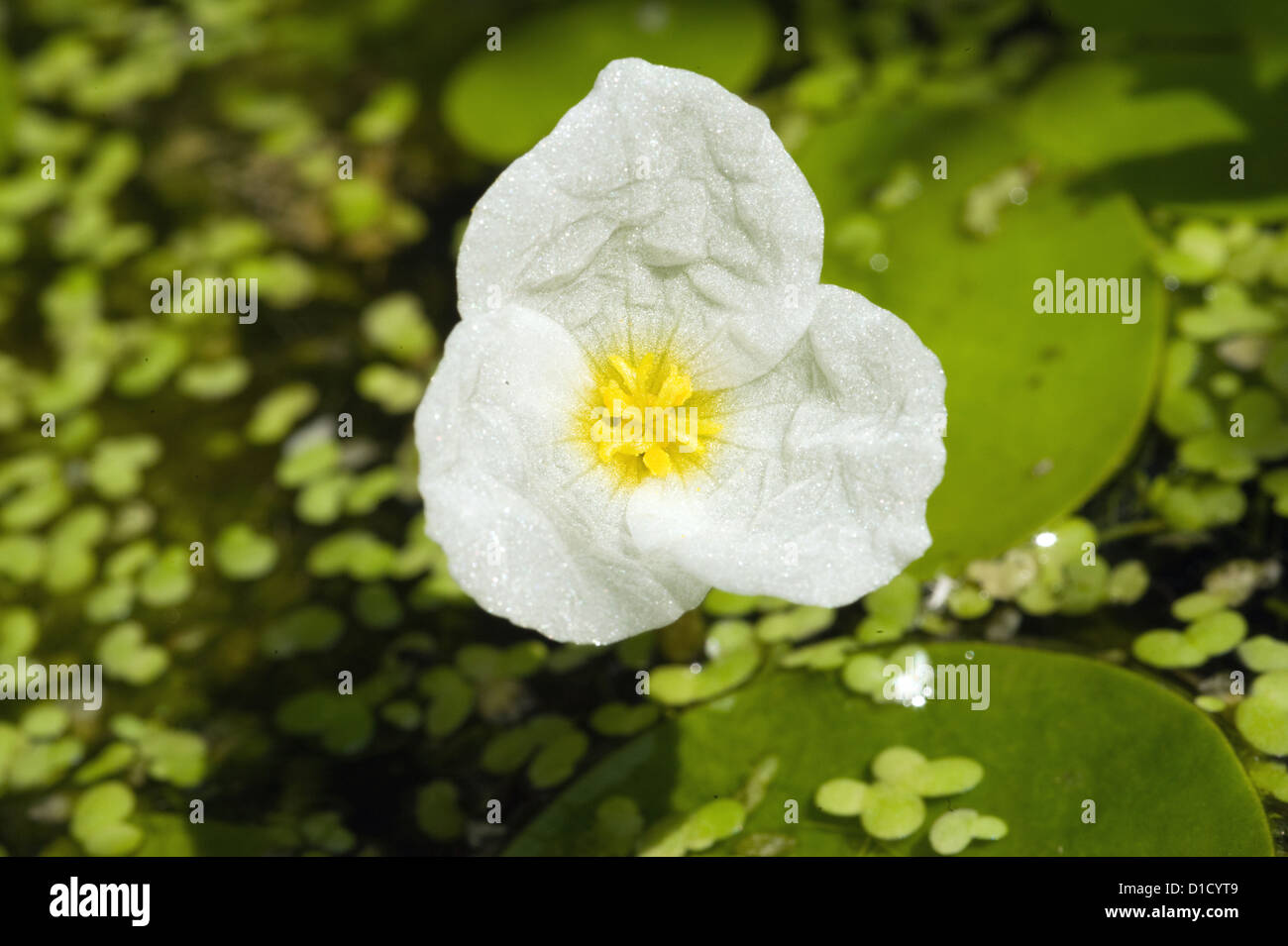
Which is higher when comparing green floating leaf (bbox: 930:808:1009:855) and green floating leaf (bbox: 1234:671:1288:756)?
green floating leaf (bbox: 1234:671:1288:756)

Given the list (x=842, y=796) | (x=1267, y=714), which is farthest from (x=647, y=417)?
(x=1267, y=714)

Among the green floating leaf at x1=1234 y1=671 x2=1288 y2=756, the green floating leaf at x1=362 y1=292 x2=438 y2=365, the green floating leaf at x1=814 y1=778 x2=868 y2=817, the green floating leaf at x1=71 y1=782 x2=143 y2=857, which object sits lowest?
the green floating leaf at x1=71 y1=782 x2=143 y2=857

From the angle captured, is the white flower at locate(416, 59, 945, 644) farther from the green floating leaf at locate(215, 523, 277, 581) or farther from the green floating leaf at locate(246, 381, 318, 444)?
the green floating leaf at locate(246, 381, 318, 444)

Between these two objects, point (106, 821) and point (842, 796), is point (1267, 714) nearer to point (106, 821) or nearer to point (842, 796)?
point (842, 796)

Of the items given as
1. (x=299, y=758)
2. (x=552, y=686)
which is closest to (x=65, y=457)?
(x=299, y=758)

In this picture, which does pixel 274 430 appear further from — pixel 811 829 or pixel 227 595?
pixel 811 829

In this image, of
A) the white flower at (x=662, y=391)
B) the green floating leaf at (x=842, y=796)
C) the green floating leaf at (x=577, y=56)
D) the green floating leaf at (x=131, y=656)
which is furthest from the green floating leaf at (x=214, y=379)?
the green floating leaf at (x=842, y=796)

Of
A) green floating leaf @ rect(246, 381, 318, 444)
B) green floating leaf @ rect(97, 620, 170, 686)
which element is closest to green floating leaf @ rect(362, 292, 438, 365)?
green floating leaf @ rect(246, 381, 318, 444)
